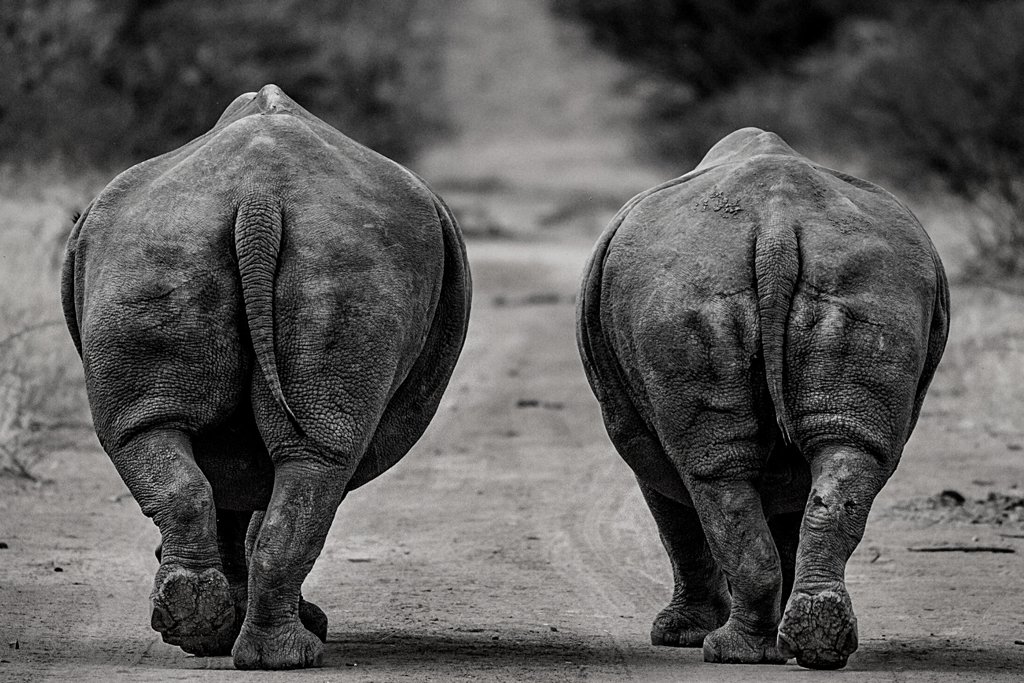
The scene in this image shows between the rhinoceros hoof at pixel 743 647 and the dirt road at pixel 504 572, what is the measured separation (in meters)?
0.12

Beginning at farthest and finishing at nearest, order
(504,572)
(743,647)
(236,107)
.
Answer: (504,572)
(236,107)
(743,647)

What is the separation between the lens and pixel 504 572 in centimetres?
806

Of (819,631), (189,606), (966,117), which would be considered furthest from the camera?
(966,117)

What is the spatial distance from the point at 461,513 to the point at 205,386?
170 inches

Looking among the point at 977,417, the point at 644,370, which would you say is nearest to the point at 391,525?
the point at 644,370

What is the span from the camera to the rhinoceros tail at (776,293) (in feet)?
18.2

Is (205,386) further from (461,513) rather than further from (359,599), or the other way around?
(461,513)

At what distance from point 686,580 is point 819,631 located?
1.31m

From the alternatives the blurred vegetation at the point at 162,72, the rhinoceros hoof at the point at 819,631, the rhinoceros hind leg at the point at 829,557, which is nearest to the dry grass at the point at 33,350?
the rhinoceros hind leg at the point at 829,557

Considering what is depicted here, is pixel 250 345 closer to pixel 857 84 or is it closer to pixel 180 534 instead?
pixel 180 534

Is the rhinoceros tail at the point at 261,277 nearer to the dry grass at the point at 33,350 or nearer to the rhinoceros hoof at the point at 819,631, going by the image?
the rhinoceros hoof at the point at 819,631

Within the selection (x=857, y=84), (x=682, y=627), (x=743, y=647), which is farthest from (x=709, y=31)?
(x=743, y=647)

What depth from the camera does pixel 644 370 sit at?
19.2ft

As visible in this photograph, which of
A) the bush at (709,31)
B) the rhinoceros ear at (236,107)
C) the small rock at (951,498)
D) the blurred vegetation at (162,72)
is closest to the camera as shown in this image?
the rhinoceros ear at (236,107)
